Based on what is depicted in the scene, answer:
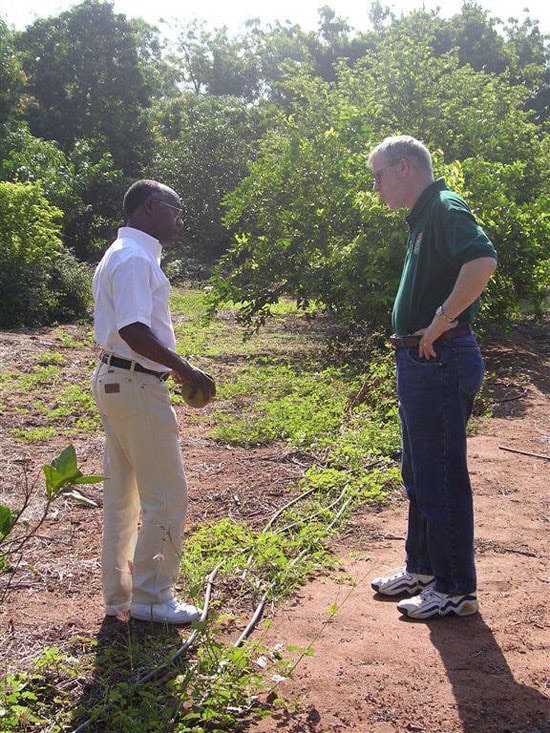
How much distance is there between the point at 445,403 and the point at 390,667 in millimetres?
1027

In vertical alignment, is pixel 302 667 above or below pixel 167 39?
below

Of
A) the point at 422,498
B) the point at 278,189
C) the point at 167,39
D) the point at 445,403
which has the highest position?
the point at 167,39

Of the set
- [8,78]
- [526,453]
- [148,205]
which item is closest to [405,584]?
[148,205]

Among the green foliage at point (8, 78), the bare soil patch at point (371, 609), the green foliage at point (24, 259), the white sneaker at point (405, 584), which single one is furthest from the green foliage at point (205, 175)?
the white sneaker at point (405, 584)

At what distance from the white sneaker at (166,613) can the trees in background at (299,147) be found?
6.47 m

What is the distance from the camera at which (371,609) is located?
3.60m

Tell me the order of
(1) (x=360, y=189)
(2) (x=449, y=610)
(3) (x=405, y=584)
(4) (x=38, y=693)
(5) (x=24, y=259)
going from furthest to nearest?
(5) (x=24, y=259) → (1) (x=360, y=189) → (3) (x=405, y=584) → (2) (x=449, y=610) → (4) (x=38, y=693)

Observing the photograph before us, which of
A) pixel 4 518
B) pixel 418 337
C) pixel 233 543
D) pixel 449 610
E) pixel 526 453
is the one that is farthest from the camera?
pixel 526 453

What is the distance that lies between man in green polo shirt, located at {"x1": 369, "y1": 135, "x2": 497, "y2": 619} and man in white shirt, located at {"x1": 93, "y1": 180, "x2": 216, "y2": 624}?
0.86m

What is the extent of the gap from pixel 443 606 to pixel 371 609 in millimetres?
328

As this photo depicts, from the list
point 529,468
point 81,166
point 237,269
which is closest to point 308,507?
point 529,468

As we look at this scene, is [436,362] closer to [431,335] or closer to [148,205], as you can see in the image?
[431,335]

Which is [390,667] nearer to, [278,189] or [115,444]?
[115,444]

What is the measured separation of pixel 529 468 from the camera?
5629mm
